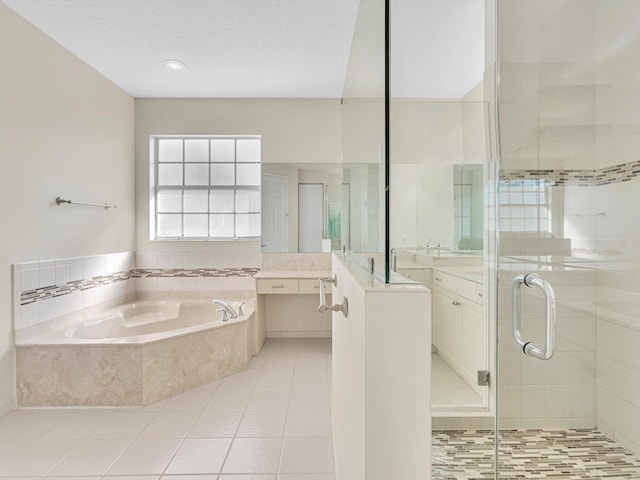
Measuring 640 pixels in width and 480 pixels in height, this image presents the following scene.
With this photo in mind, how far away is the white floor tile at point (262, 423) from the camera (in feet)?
6.99


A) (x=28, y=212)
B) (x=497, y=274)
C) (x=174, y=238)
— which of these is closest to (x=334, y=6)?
(x=497, y=274)

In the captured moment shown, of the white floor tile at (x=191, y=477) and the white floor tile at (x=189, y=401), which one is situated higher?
the white floor tile at (x=189, y=401)

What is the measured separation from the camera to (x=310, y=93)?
151 inches

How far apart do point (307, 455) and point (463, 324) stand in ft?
3.33

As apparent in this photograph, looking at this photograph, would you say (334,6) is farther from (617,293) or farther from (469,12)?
(617,293)

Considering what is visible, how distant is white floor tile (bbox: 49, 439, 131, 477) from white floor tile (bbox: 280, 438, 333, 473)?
849 millimetres

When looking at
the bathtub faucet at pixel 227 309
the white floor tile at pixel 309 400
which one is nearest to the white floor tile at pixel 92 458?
the white floor tile at pixel 309 400

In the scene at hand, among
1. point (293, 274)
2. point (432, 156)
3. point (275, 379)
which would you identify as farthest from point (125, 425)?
point (432, 156)

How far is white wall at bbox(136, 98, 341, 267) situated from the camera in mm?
4004

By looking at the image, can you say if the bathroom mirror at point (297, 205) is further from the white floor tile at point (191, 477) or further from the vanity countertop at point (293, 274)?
the white floor tile at point (191, 477)

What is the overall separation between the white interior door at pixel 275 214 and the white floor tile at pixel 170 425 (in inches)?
78.0

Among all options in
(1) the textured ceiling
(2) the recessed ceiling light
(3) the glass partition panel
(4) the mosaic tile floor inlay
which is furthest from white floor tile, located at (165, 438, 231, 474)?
(2) the recessed ceiling light

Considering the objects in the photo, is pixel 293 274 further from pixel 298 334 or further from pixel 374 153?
pixel 374 153

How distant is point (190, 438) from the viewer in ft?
6.81
